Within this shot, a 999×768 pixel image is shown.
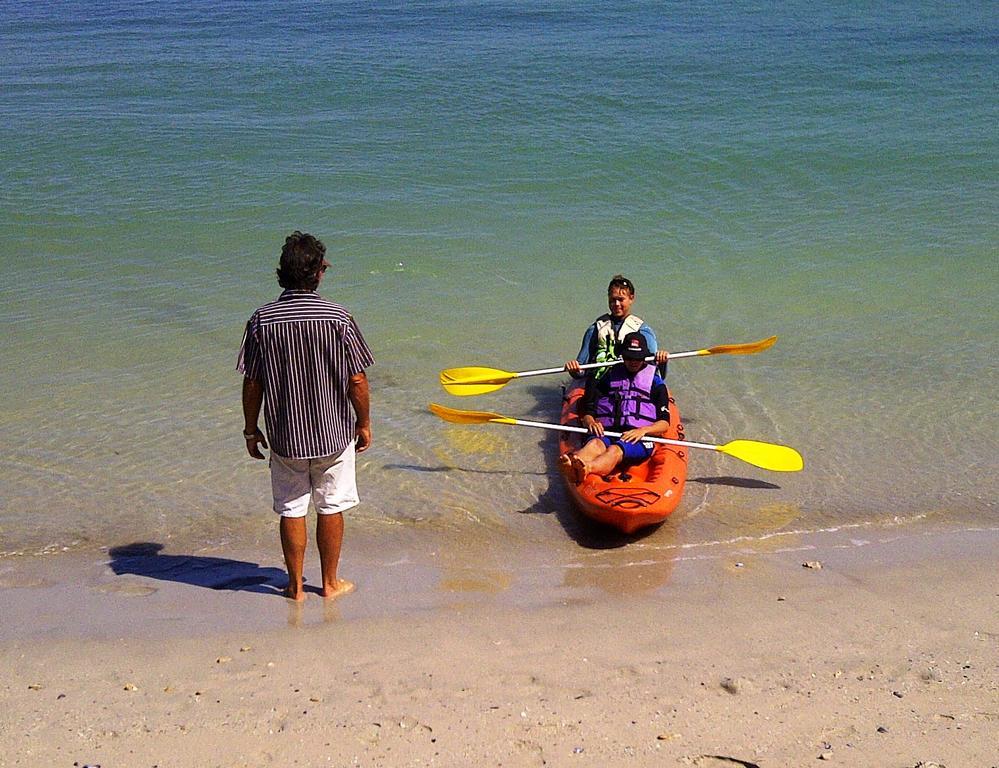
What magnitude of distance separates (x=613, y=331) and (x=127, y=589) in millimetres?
3640

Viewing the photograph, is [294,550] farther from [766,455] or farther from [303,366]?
[766,455]

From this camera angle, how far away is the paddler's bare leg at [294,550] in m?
4.83

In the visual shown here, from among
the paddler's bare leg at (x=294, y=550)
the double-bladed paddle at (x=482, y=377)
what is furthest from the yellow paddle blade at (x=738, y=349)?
the paddler's bare leg at (x=294, y=550)

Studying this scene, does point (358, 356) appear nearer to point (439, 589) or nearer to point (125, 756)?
point (439, 589)

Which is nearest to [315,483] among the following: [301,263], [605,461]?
[301,263]

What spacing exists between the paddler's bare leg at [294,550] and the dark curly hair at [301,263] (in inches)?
42.7

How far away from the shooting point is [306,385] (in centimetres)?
444

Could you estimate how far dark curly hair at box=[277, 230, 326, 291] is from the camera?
4.35 meters

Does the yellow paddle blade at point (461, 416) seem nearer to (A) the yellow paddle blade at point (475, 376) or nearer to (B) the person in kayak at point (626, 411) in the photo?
(B) the person in kayak at point (626, 411)

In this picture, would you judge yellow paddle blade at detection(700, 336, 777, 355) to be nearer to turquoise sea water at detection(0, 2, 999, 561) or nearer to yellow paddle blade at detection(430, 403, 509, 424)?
turquoise sea water at detection(0, 2, 999, 561)

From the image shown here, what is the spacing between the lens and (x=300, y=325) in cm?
436

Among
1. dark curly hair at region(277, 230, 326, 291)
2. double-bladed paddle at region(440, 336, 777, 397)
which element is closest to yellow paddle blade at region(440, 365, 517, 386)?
double-bladed paddle at region(440, 336, 777, 397)

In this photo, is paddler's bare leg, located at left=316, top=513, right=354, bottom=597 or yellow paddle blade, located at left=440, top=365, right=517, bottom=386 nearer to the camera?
paddler's bare leg, located at left=316, top=513, right=354, bottom=597

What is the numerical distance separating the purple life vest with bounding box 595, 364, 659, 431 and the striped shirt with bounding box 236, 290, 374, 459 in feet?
8.19
